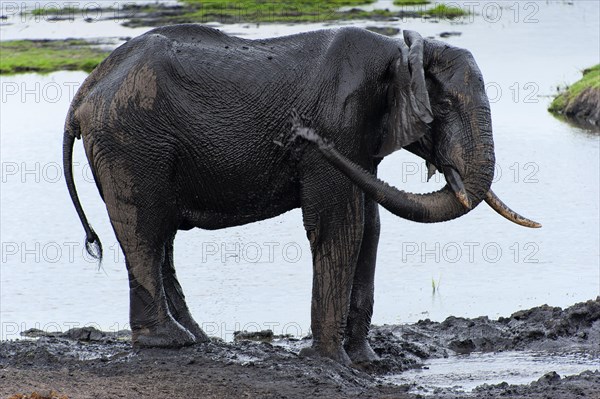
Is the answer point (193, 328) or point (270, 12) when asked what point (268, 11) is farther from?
point (193, 328)

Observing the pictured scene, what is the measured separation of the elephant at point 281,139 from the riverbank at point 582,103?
15.7m

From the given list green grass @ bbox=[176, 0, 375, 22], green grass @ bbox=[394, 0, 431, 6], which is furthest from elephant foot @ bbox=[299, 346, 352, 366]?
→ green grass @ bbox=[394, 0, 431, 6]

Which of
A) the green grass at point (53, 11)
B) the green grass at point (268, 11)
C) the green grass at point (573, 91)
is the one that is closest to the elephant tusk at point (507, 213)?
the green grass at point (573, 91)

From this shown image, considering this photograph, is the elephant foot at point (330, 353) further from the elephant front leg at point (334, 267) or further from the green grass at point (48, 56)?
the green grass at point (48, 56)

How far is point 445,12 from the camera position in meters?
42.5

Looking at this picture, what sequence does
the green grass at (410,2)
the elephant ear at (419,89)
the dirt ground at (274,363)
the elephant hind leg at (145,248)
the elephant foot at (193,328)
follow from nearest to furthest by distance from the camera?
the dirt ground at (274,363)
the elephant ear at (419,89)
the elephant hind leg at (145,248)
the elephant foot at (193,328)
the green grass at (410,2)

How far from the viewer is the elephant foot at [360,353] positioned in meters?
11.4

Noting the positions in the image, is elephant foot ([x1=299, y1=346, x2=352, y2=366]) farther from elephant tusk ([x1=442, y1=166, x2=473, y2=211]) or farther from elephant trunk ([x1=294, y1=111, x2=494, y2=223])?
elephant tusk ([x1=442, y1=166, x2=473, y2=211])

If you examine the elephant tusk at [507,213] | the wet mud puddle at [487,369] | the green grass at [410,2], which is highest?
the green grass at [410,2]

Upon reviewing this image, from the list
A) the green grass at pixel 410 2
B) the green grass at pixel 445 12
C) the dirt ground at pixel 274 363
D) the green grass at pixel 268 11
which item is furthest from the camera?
the green grass at pixel 410 2

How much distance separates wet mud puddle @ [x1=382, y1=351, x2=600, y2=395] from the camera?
11.1 metres

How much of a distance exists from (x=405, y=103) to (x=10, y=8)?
134 feet

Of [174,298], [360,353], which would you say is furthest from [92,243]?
[360,353]

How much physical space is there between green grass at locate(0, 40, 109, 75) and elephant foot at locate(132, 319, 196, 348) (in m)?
23.6
